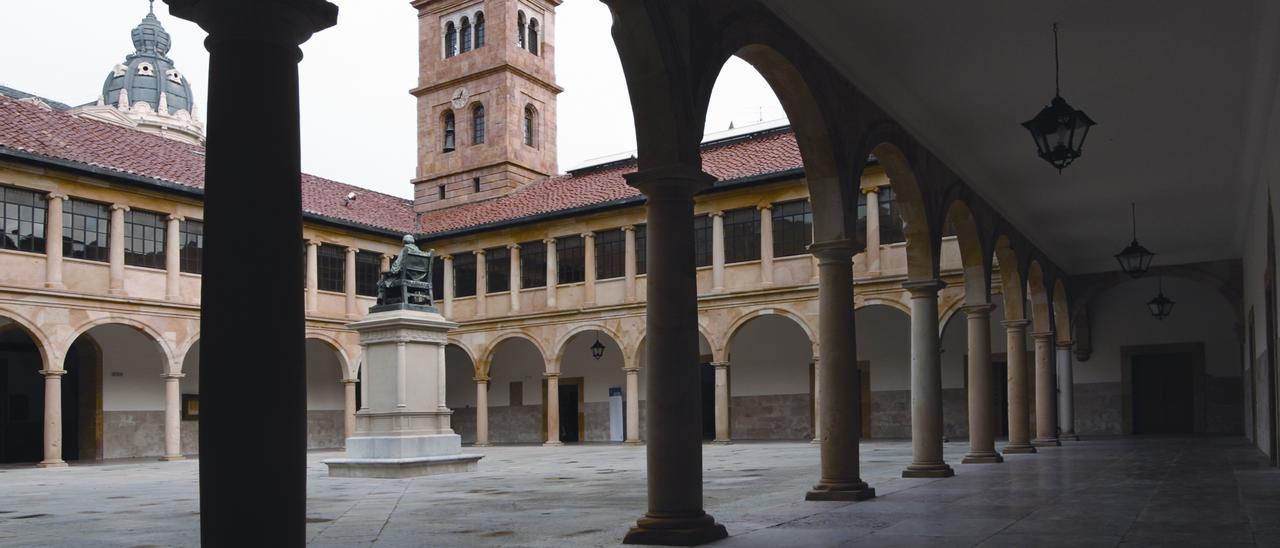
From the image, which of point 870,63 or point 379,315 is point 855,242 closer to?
point 870,63

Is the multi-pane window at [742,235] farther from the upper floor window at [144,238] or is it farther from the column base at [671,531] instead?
the column base at [671,531]

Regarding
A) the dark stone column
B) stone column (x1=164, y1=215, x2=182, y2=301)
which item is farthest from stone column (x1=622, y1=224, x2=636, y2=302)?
the dark stone column

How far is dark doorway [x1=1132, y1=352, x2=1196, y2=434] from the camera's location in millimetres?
28219

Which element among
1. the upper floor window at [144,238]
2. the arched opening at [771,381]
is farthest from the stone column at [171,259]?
the arched opening at [771,381]

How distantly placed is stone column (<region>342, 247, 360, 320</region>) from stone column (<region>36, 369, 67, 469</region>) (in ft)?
28.3

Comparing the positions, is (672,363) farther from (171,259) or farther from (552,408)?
(552,408)

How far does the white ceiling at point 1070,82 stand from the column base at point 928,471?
3509 mm

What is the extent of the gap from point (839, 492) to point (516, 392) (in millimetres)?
26972

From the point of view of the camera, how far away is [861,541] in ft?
21.7

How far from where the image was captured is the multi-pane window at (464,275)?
34.2 meters

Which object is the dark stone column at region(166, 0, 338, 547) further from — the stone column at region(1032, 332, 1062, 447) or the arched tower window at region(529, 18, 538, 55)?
the arched tower window at region(529, 18, 538, 55)

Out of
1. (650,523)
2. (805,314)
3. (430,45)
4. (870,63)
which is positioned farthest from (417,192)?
(650,523)

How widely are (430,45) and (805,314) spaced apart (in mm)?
21231

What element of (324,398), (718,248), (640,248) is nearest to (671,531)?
(718,248)
